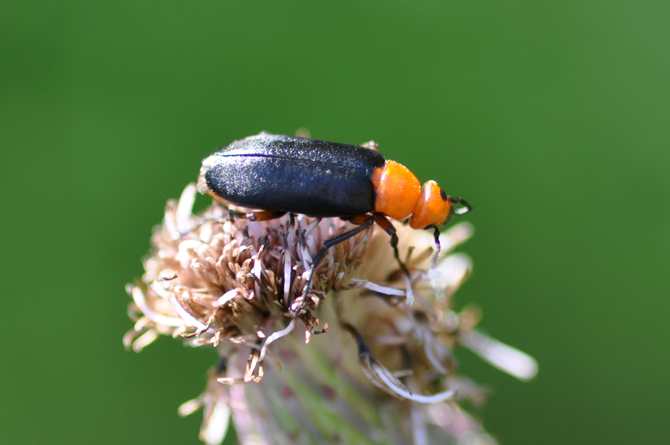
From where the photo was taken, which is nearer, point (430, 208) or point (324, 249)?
point (324, 249)

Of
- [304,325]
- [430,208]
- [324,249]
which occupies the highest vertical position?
[430,208]

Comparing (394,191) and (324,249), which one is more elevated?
(394,191)

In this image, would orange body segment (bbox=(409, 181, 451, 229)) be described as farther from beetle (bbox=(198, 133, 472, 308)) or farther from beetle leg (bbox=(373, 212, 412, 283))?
beetle leg (bbox=(373, 212, 412, 283))

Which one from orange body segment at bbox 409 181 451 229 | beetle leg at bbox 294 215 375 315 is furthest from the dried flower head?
orange body segment at bbox 409 181 451 229

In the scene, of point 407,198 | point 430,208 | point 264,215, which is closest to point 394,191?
point 407,198

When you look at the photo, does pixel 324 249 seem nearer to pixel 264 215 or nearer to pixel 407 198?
pixel 264 215

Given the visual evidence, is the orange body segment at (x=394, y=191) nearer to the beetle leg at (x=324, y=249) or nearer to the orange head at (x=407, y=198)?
the orange head at (x=407, y=198)

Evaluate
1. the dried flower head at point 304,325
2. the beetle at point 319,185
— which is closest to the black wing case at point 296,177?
the beetle at point 319,185

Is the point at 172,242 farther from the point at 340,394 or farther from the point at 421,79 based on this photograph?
the point at 421,79
